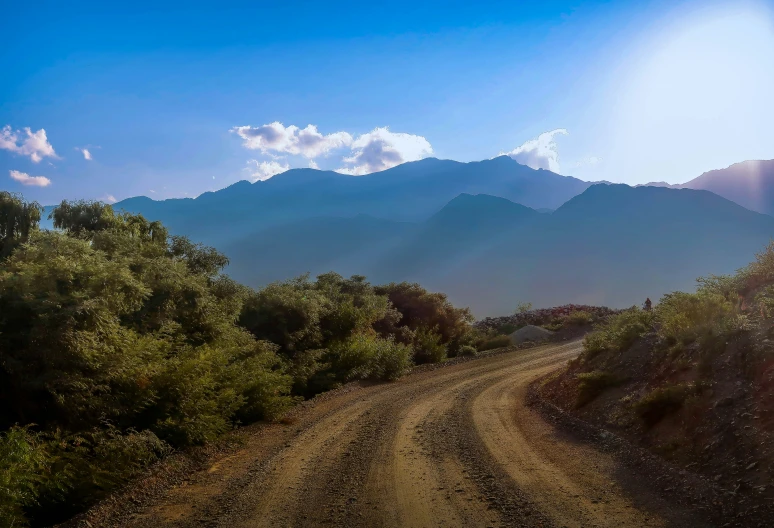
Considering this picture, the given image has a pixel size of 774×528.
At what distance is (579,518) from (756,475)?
2272mm

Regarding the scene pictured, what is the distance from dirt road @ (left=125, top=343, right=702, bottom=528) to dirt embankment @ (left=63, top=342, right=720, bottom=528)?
0.8 inches

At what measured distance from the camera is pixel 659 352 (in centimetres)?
1089

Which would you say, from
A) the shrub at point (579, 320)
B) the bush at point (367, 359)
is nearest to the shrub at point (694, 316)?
the bush at point (367, 359)

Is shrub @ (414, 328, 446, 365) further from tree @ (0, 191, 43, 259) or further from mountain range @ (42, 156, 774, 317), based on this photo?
mountain range @ (42, 156, 774, 317)

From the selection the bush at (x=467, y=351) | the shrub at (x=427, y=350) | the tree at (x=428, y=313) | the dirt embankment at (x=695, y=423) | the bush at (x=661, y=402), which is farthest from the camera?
the tree at (x=428, y=313)

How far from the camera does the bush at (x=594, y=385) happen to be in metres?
11.4

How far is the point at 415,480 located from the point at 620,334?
8872 millimetres

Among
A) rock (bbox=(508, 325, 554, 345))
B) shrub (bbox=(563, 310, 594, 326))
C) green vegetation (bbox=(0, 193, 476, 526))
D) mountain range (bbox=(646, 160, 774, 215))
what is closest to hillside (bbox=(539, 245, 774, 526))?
green vegetation (bbox=(0, 193, 476, 526))

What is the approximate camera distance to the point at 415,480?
7.31 m

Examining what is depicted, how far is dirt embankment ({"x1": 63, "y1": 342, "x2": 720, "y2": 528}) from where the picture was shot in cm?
598

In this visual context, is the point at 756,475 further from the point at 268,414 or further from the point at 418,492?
the point at 268,414

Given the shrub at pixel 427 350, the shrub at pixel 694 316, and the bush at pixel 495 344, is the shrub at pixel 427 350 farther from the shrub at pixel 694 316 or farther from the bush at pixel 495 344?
the shrub at pixel 694 316

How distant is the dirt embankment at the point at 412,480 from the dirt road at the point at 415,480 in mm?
20

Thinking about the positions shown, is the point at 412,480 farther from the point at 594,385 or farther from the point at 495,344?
the point at 495,344
